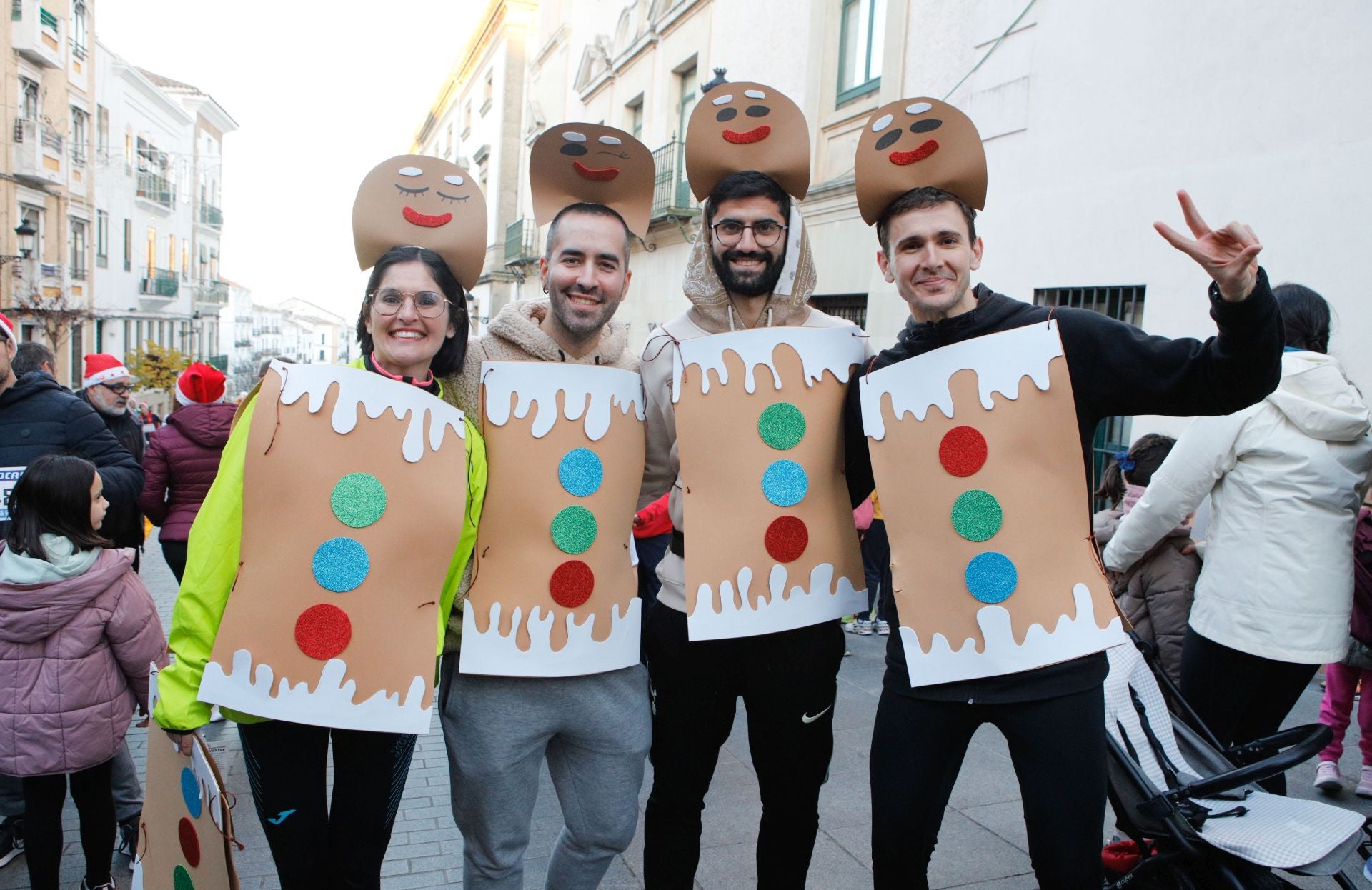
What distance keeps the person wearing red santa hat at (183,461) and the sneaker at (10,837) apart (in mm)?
1740

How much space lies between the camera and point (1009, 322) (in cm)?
234

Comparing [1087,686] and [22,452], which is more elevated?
[22,452]

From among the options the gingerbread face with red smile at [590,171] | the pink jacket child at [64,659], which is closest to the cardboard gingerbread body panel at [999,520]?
the gingerbread face with red smile at [590,171]

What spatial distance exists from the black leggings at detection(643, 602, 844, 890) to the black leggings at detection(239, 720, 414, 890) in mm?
708

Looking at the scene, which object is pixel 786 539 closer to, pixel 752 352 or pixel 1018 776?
pixel 752 352

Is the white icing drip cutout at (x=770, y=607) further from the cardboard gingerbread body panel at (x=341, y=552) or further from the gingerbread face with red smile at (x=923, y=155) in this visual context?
the gingerbread face with red smile at (x=923, y=155)

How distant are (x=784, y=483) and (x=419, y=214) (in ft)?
3.97

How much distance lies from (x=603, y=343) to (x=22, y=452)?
229 cm

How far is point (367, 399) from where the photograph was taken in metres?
2.29

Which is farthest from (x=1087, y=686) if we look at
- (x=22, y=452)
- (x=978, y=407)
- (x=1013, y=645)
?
(x=22, y=452)

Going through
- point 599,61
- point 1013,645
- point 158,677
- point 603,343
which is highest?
point 599,61

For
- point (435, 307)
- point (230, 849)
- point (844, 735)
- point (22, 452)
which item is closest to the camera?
point (230, 849)

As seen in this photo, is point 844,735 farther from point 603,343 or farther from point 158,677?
point 158,677

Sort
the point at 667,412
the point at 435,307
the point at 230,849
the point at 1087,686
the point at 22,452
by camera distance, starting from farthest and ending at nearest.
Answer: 1. the point at 22,452
2. the point at 667,412
3. the point at 435,307
4. the point at 1087,686
5. the point at 230,849
